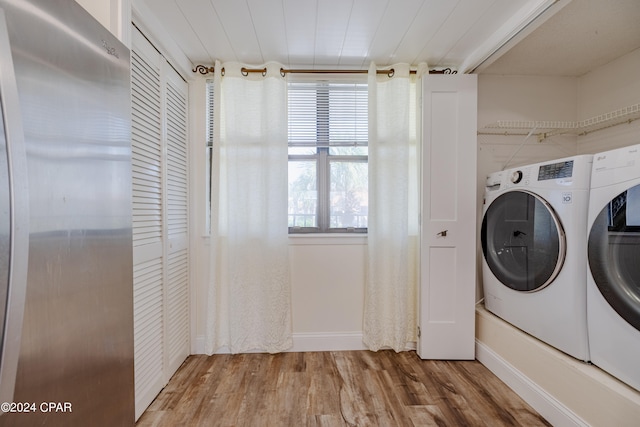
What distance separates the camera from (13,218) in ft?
1.54

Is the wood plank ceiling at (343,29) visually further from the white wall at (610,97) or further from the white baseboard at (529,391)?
the white baseboard at (529,391)

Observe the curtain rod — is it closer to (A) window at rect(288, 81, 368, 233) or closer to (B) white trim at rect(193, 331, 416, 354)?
(A) window at rect(288, 81, 368, 233)

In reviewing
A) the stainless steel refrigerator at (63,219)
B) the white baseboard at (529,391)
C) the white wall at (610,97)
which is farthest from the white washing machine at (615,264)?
the stainless steel refrigerator at (63,219)

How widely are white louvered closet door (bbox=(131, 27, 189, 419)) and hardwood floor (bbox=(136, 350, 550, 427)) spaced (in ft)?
0.79

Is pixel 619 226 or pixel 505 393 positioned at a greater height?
pixel 619 226

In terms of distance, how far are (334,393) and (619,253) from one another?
163 cm

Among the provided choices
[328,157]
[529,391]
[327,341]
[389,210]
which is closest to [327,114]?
[328,157]

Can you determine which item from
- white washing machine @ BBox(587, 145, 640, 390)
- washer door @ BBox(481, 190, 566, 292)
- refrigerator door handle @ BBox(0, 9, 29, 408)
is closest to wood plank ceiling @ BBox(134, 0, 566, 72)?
white washing machine @ BBox(587, 145, 640, 390)

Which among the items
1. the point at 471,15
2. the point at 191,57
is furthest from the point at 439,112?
the point at 191,57

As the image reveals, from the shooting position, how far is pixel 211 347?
6.56 ft

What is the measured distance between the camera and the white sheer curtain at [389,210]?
6.63 ft

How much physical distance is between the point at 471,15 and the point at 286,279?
208 centimetres

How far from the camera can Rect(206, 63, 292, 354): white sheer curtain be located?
1.99m

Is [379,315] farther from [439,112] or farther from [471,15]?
[471,15]
